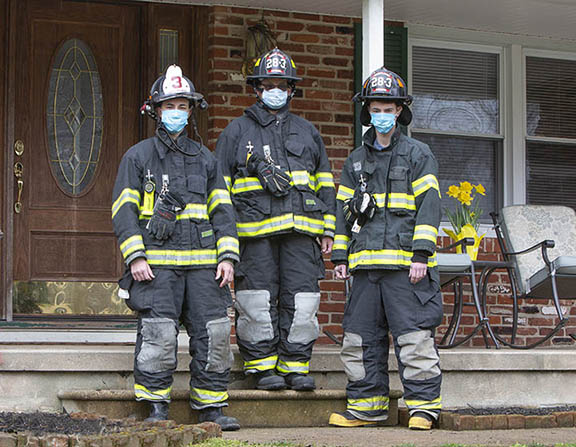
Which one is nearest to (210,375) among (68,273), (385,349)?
(385,349)

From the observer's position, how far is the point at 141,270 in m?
5.72

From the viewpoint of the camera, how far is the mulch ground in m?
5.10

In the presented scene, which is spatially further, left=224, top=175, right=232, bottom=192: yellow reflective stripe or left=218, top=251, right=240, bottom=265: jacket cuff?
left=224, top=175, right=232, bottom=192: yellow reflective stripe

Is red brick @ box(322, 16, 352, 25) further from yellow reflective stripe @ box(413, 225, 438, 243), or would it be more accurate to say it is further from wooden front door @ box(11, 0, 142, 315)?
yellow reflective stripe @ box(413, 225, 438, 243)

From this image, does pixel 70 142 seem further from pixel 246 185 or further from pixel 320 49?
pixel 246 185

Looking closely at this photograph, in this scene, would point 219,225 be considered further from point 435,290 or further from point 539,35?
point 539,35

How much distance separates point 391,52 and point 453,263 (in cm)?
187

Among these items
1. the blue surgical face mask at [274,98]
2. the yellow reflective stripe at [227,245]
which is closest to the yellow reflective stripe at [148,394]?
the yellow reflective stripe at [227,245]

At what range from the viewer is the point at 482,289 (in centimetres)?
833

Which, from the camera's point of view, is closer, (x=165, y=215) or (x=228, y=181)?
(x=165, y=215)

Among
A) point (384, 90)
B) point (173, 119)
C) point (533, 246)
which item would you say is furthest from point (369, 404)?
point (533, 246)

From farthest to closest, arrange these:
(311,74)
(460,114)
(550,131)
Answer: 1. (550,131)
2. (460,114)
3. (311,74)

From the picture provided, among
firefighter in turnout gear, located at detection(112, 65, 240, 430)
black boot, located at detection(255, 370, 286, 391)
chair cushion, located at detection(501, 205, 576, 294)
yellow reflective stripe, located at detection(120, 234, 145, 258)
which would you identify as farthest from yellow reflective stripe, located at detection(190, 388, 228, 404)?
chair cushion, located at detection(501, 205, 576, 294)

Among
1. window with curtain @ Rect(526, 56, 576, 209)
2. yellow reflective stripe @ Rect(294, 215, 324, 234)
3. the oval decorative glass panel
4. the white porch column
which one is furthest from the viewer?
window with curtain @ Rect(526, 56, 576, 209)
